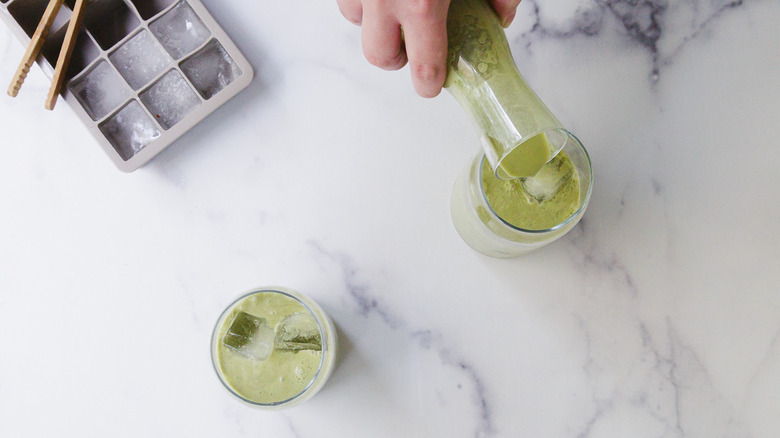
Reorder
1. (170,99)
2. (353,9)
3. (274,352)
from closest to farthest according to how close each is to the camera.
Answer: (353,9)
(274,352)
(170,99)

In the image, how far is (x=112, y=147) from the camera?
3.05 ft

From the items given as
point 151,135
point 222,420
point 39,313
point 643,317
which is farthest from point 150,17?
point 643,317

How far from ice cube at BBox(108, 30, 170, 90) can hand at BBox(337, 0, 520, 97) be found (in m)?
0.41

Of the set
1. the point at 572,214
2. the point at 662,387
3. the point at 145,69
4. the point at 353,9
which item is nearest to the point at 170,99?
the point at 145,69

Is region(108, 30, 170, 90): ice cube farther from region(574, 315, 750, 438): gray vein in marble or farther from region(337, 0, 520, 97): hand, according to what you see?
region(574, 315, 750, 438): gray vein in marble

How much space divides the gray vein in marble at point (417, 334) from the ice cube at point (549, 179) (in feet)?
0.90

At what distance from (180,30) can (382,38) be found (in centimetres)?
45

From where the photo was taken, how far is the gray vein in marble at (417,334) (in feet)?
3.01

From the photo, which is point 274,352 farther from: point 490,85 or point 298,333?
point 490,85

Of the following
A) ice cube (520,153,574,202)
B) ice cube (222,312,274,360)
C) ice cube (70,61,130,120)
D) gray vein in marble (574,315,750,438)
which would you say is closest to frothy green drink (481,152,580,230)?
ice cube (520,153,574,202)

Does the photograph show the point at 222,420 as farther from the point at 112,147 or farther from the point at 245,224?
the point at 112,147

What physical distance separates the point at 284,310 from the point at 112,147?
0.36 meters

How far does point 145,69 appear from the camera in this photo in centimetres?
97

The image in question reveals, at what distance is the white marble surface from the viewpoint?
914 millimetres
